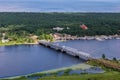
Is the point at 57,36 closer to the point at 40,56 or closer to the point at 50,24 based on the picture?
the point at 50,24

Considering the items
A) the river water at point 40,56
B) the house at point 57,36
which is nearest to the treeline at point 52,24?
the house at point 57,36

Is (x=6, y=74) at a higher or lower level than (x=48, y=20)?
lower

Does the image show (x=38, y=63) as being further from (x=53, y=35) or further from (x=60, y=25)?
(x=60, y=25)

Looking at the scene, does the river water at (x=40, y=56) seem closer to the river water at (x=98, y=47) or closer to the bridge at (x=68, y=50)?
the river water at (x=98, y=47)

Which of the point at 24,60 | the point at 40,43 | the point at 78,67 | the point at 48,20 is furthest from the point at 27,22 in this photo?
the point at 78,67

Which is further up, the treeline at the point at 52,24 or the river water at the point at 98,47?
the treeline at the point at 52,24

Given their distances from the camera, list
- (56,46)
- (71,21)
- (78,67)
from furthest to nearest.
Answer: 1. (71,21)
2. (56,46)
3. (78,67)

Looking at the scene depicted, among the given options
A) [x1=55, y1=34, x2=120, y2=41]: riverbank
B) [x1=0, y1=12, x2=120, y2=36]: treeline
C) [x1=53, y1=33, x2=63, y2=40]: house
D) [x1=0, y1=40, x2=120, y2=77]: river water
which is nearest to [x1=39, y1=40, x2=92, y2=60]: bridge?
[x1=0, y1=40, x2=120, y2=77]: river water
